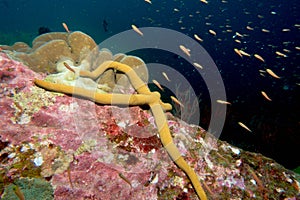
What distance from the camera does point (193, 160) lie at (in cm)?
291

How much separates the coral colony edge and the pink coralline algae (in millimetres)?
10

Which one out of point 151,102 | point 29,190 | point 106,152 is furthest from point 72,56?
point 29,190

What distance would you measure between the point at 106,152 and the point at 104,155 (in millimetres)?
51

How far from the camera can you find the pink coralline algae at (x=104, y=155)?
215cm

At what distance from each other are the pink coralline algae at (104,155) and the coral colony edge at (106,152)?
1 centimetres

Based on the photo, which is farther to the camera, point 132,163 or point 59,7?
point 59,7

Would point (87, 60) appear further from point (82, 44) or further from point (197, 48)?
point (197, 48)

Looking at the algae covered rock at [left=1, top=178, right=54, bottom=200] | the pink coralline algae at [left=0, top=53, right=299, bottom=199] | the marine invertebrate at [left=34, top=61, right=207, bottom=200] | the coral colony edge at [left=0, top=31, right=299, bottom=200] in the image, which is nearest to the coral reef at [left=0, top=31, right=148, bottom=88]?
the coral colony edge at [left=0, top=31, right=299, bottom=200]

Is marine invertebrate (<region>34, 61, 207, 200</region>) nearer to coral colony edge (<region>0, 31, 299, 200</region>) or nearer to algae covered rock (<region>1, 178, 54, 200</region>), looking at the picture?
coral colony edge (<region>0, 31, 299, 200</region>)

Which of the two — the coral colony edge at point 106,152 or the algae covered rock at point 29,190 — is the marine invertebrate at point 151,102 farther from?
the algae covered rock at point 29,190

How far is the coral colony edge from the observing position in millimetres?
2131

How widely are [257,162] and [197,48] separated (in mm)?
29409

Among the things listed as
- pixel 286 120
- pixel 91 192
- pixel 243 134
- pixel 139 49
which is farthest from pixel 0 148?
pixel 139 49

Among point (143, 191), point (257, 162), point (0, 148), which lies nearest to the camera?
point (0, 148)
